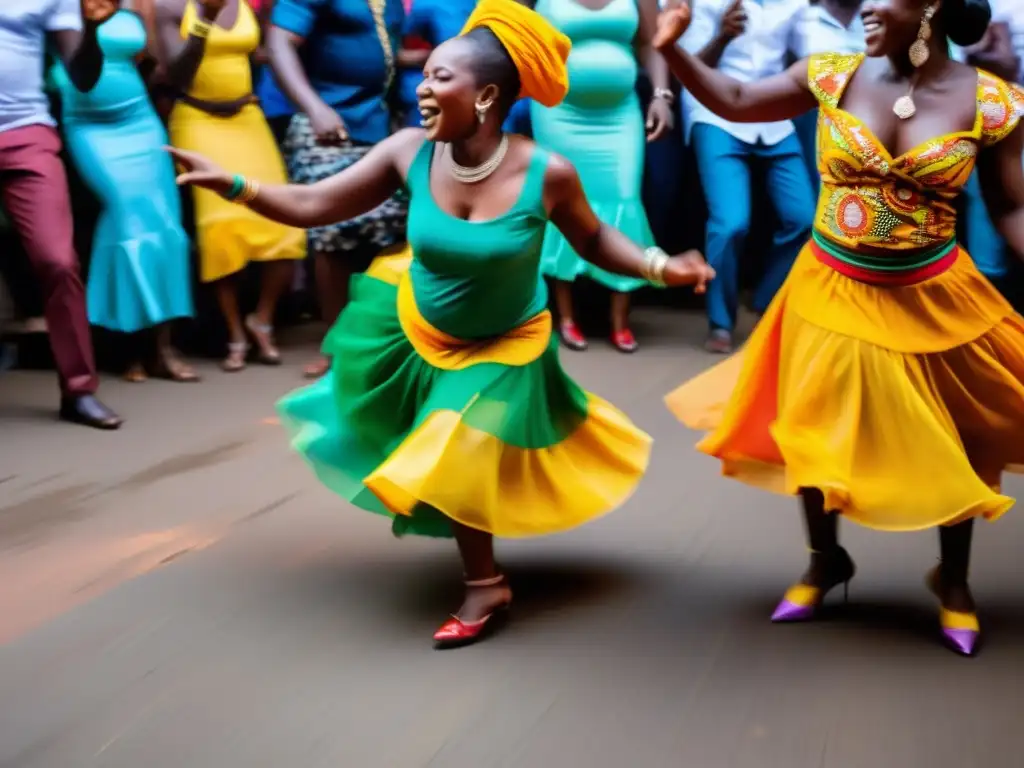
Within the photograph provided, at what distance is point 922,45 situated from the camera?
276 centimetres

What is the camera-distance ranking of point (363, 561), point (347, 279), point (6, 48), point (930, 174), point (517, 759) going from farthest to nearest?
point (347, 279) < point (6, 48) < point (363, 561) < point (930, 174) < point (517, 759)

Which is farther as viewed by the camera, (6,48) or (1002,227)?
(6,48)

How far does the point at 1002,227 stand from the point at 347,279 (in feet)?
11.6

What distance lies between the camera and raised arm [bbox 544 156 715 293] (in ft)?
9.40

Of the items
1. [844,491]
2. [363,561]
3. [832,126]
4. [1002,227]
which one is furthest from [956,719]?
[363,561]

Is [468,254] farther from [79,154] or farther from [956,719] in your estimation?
[79,154]

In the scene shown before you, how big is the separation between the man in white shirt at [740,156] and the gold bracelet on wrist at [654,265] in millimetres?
3223

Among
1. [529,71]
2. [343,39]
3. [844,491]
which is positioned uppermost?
[529,71]

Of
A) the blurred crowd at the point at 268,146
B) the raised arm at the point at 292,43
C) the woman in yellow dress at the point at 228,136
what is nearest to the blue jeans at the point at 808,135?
the blurred crowd at the point at 268,146

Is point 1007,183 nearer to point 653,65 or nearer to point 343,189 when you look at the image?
point 343,189

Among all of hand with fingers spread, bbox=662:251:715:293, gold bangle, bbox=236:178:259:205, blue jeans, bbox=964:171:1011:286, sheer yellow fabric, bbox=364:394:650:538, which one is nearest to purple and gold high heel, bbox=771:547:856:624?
sheer yellow fabric, bbox=364:394:650:538

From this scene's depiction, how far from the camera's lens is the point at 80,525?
12.6 ft

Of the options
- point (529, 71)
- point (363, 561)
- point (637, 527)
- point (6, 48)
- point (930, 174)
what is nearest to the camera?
point (930, 174)

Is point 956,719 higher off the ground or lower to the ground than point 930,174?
lower
